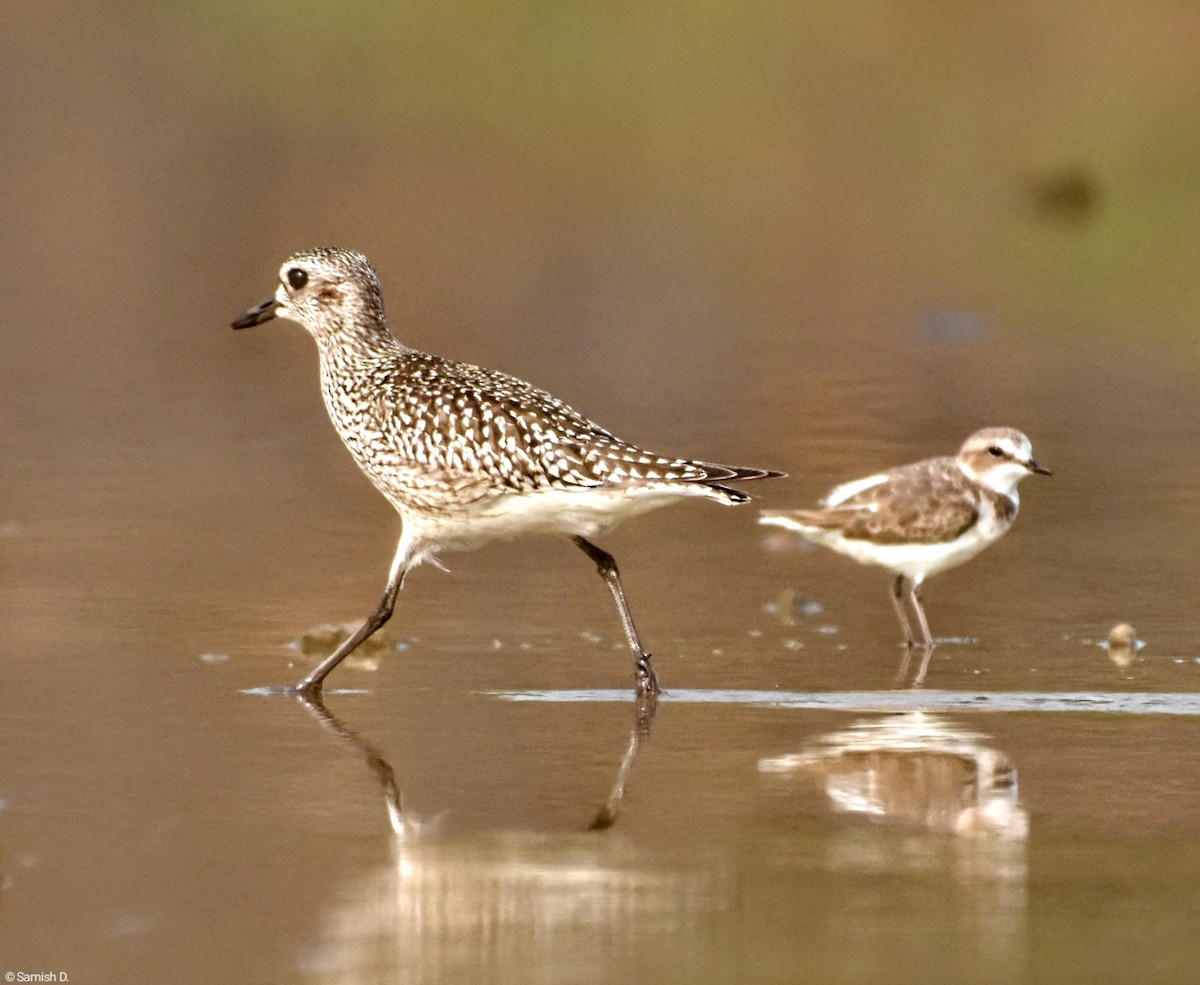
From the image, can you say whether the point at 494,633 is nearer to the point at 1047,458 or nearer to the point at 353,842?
the point at 353,842

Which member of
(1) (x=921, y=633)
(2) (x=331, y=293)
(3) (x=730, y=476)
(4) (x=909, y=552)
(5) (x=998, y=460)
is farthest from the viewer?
(5) (x=998, y=460)

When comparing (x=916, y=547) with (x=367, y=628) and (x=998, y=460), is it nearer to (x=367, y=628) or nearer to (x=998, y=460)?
(x=998, y=460)

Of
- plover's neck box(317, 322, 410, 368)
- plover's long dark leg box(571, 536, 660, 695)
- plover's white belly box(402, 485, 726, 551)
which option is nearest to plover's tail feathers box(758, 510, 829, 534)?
plover's long dark leg box(571, 536, 660, 695)

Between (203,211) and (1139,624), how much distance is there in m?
14.5

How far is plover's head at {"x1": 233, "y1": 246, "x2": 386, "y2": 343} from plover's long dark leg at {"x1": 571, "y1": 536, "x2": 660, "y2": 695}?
4.35 ft

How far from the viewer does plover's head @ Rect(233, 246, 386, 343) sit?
9.83 meters

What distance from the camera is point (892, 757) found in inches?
296

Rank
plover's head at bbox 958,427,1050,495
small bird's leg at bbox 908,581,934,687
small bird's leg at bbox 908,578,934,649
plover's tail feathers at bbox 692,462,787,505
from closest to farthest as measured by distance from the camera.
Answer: plover's tail feathers at bbox 692,462,787,505, small bird's leg at bbox 908,581,934,687, small bird's leg at bbox 908,578,934,649, plover's head at bbox 958,427,1050,495

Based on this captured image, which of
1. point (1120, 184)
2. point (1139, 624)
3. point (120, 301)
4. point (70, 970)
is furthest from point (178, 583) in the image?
point (1120, 184)

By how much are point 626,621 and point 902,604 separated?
165 cm

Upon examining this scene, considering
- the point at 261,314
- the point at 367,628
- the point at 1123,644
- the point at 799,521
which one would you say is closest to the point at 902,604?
the point at 799,521

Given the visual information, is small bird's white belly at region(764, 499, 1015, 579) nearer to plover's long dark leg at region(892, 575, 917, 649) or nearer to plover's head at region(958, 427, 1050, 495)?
plover's long dark leg at region(892, 575, 917, 649)

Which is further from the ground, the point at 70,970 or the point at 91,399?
the point at 70,970

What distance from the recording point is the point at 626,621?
887 cm
